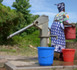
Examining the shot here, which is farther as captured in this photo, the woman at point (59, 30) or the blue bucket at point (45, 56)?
the woman at point (59, 30)

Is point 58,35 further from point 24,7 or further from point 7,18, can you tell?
point 24,7

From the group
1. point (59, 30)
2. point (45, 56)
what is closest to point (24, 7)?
point (59, 30)

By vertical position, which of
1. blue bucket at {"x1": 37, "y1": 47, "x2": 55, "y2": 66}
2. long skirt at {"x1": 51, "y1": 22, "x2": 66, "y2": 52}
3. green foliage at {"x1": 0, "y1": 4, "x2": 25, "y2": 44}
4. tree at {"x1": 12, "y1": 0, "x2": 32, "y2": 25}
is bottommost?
blue bucket at {"x1": 37, "y1": 47, "x2": 55, "y2": 66}

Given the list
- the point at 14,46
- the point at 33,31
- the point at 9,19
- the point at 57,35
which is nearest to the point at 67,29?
the point at 57,35

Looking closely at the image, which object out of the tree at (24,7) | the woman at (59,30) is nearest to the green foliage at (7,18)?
the tree at (24,7)

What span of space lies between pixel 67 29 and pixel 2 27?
6.90 meters

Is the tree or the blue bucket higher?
the tree

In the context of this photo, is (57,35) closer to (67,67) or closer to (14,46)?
(67,67)

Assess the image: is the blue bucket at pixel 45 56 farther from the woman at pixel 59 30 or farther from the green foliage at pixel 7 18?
the green foliage at pixel 7 18

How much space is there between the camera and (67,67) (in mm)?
4375

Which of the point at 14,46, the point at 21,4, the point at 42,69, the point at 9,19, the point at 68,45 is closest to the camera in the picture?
the point at 42,69

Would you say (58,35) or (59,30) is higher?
(59,30)

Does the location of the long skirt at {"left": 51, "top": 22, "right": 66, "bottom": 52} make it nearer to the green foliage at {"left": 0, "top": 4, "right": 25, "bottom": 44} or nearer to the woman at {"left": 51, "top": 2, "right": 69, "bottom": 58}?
the woman at {"left": 51, "top": 2, "right": 69, "bottom": 58}

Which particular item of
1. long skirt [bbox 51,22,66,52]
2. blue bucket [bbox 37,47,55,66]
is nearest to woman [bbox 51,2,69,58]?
long skirt [bbox 51,22,66,52]
